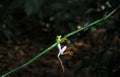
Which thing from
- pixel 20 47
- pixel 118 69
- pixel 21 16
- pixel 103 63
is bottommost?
pixel 118 69

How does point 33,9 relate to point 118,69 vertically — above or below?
above

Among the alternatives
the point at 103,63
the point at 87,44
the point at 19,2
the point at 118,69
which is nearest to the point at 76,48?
the point at 87,44

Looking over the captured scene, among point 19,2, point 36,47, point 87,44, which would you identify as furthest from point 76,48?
point 19,2

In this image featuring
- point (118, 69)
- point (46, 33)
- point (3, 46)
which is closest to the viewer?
point (118, 69)

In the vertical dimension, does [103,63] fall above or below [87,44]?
below

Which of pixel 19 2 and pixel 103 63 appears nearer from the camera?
pixel 103 63

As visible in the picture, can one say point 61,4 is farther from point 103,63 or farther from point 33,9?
point 103,63

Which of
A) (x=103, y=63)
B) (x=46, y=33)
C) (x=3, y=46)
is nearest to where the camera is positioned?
(x=103, y=63)

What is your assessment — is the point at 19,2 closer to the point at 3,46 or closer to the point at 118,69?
the point at 3,46

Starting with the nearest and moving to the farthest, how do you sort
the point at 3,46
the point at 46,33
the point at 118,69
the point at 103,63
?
1. the point at 118,69
2. the point at 103,63
3. the point at 3,46
4. the point at 46,33
